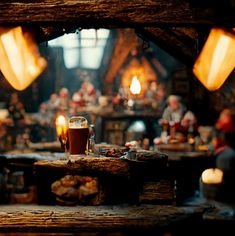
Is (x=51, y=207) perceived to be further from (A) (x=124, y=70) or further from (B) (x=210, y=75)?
(A) (x=124, y=70)

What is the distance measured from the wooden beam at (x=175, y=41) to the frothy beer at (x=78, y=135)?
6.26 feet

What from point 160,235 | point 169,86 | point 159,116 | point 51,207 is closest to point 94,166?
point 51,207

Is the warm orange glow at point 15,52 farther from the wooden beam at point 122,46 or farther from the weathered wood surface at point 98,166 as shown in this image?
the wooden beam at point 122,46

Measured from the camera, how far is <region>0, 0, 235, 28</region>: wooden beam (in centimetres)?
488

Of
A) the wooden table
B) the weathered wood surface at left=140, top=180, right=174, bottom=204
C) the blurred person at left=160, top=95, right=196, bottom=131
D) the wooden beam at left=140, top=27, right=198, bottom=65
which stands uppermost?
the wooden beam at left=140, top=27, right=198, bottom=65

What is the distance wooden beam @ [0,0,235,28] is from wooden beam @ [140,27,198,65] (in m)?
1.33

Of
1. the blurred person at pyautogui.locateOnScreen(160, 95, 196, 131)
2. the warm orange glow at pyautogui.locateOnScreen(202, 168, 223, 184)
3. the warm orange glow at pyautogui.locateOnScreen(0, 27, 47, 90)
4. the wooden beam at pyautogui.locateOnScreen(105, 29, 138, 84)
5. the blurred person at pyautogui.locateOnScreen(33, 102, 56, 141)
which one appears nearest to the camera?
the warm orange glow at pyautogui.locateOnScreen(0, 27, 47, 90)

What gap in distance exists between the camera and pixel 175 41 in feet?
21.3

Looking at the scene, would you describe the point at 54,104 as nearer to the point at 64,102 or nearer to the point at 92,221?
the point at 64,102

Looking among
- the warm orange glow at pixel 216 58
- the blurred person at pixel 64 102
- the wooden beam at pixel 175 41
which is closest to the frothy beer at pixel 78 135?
the wooden beam at pixel 175 41

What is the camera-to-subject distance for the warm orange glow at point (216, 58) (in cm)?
547

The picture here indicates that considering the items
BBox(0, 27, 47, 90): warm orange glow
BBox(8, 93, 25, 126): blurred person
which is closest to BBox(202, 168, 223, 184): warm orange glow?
BBox(0, 27, 47, 90): warm orange glow

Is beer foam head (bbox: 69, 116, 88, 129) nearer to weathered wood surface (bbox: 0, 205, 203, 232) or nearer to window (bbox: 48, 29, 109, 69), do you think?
weathered wood surface (bbox: 0, 205, 203, 232)

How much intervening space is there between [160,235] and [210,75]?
2564mm
